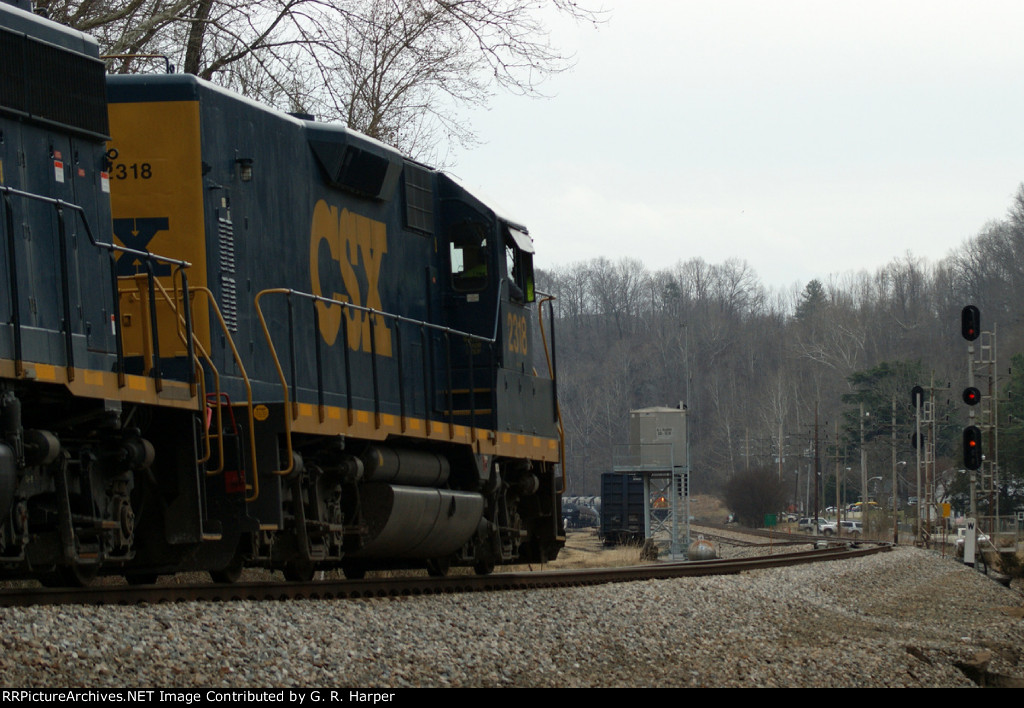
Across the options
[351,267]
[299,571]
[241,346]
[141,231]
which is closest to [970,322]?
[351,267]

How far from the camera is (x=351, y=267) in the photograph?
488 inches

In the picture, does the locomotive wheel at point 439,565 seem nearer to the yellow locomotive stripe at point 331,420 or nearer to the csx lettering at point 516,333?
the yellow locomotive stripe at point 331,420

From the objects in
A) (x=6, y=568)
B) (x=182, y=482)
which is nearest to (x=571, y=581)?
(x=182, y=482)

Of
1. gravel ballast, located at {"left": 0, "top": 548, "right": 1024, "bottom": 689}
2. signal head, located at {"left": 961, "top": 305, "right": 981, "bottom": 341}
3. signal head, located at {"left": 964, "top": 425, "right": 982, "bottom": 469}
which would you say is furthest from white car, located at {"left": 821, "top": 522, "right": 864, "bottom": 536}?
gravel ballast, located at {"left": 0, "top": 548, "right": 1024, "bottom": 689}

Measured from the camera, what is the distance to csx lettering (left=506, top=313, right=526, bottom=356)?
14.1 metres

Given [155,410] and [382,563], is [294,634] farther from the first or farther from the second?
[382,563]

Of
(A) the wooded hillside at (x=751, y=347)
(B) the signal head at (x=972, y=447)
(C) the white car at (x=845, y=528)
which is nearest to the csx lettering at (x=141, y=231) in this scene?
(B) the signal head at (x=972, y=447)

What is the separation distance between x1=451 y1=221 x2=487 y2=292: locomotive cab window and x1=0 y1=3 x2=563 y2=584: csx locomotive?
0.02 meters

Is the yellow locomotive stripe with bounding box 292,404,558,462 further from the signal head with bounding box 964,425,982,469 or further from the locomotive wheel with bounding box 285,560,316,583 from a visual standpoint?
the signal head with bounding box 964,425,982,469

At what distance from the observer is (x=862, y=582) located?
21000 millimetres

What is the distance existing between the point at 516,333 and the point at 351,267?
8.58 ft

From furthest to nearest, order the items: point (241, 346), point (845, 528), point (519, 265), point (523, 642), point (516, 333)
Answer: point (845, 528), point (519, 265), point (516, 333), point (241, 346), point (523, 642)

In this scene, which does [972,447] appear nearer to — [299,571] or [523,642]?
[299,571]

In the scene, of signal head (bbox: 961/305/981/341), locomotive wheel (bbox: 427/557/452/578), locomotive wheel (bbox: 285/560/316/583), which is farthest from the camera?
signal head (bbox: 961/305/981/341)
